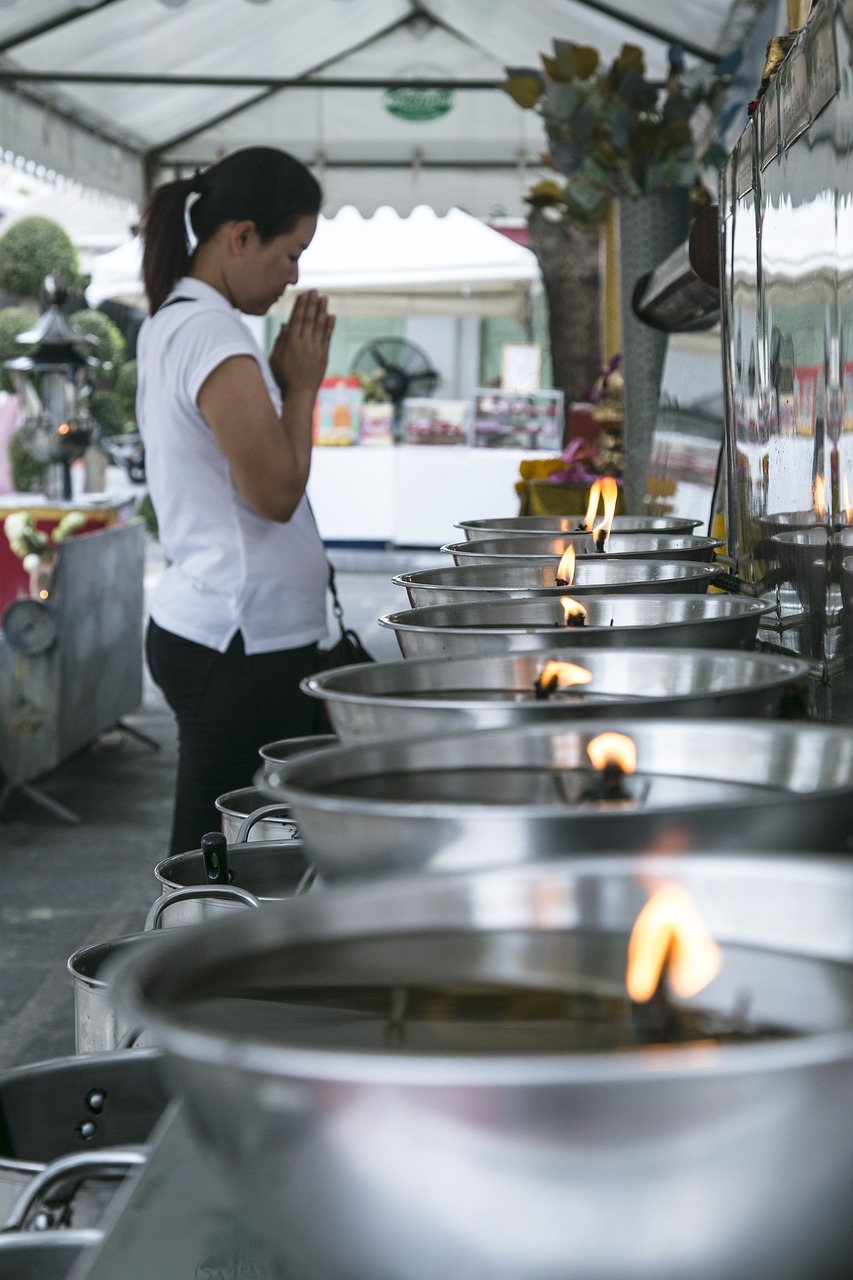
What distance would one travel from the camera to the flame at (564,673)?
2.06 ft

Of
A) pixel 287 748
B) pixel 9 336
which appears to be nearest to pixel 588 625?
pixel 287 748

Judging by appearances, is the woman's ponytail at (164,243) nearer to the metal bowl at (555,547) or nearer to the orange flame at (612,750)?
the metal bowl at (555,547)

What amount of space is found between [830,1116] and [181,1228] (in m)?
0.28

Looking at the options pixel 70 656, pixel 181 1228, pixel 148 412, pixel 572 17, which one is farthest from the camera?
pixel 572 17

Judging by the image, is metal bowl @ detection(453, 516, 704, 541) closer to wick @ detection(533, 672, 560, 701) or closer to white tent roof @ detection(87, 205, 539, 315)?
wick @ detection(533, 672, 560, 701)

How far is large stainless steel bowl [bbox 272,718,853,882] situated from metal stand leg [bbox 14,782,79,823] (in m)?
3.89

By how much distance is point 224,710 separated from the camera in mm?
2000

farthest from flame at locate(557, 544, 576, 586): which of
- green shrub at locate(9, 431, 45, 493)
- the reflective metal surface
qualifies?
green shrub at locate(9, 431, 45, 493)

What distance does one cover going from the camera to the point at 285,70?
799 cm

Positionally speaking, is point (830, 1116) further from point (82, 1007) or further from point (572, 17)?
point (572, 17)

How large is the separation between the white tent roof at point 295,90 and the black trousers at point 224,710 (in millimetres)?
4874

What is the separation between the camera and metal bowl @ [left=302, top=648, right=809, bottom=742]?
57cm

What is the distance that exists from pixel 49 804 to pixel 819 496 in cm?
368

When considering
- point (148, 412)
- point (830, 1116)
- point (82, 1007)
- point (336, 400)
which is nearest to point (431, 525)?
point (336, 400)
